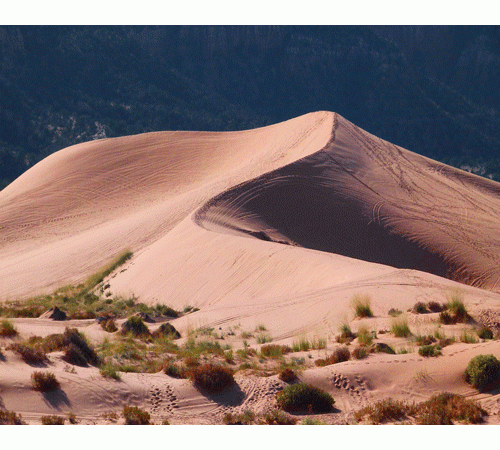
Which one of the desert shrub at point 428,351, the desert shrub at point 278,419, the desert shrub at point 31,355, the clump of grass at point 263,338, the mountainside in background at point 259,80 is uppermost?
the mountainside in background at point 259,80

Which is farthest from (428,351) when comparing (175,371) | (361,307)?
(175,371)

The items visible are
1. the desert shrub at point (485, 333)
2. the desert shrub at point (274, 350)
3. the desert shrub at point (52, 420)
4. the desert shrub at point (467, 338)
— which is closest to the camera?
the desert shrub at point (52, 420)

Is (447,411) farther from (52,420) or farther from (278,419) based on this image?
(52,420)

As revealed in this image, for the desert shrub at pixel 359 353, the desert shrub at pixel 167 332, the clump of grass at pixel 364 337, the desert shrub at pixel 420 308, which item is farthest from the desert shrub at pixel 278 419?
the desert shrub at pixel 167 332

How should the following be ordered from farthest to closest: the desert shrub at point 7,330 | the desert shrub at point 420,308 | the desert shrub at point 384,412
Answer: the desert shrub at point 420,308 < the desert shrub at point 7,330 < the desert shrub at point 384,412

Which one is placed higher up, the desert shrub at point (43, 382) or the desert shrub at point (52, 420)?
the desert shrub at point (43, 382)

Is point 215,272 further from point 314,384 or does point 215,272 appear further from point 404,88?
point 404,88

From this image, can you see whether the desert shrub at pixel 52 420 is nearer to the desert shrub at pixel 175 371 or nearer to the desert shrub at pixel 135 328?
the desert shrub at pixel 175 371
